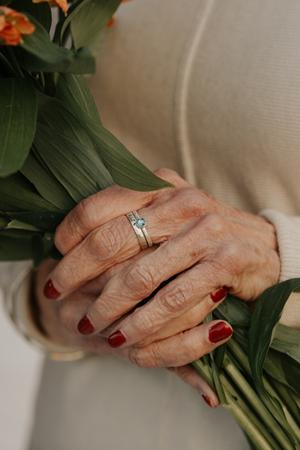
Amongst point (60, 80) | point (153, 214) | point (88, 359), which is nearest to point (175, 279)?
point (153, 214)

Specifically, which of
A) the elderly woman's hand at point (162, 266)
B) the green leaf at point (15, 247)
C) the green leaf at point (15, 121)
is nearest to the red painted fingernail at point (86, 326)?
the elderly woman's hand at point (162, 266)

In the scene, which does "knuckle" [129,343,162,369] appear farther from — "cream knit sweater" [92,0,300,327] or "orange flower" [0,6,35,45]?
"orange flower" [0,6,35,45]

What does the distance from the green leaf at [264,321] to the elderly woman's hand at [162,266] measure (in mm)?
28

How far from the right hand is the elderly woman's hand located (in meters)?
0.02

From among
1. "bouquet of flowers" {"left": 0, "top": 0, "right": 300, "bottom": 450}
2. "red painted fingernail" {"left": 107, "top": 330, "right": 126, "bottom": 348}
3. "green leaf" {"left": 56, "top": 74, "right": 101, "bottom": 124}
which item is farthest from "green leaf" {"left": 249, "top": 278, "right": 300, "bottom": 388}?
"green leaf" {"left": 56, "top": 74, "right": 101, "bottom": 124}

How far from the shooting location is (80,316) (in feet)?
2.31

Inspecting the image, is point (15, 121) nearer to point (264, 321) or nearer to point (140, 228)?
point (140, 228)

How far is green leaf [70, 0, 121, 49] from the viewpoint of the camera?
58 cm

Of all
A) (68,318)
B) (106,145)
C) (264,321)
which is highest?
(106,145)

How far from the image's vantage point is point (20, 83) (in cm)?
55

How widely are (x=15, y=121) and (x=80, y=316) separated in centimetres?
25

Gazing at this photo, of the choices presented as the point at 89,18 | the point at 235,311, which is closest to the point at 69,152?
the point at 89,18

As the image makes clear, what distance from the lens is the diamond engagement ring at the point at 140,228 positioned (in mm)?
635

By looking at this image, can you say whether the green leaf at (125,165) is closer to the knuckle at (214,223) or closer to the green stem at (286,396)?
the knuckle at (214,223)
